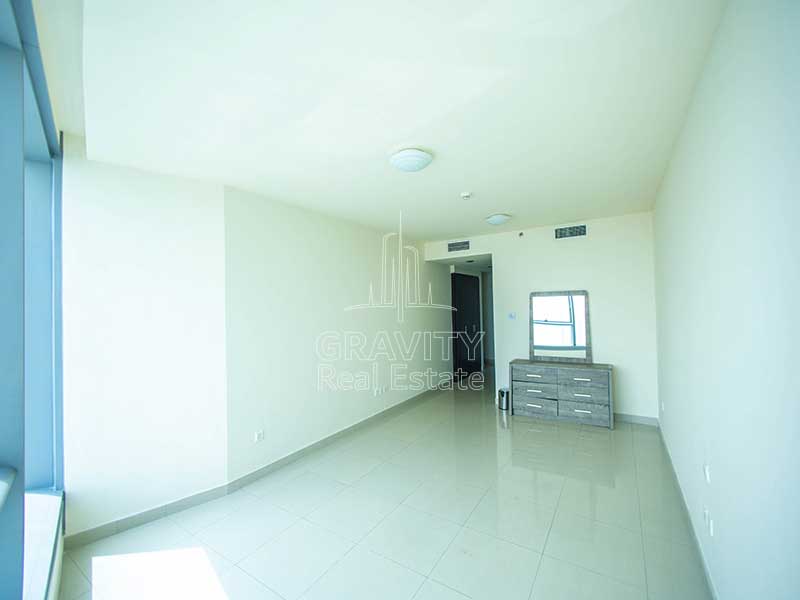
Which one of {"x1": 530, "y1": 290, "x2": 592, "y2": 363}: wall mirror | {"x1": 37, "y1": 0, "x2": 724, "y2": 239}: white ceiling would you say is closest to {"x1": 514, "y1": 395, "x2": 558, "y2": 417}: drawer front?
{"x1": 530, "y1": 290, "x2": 592, "y2": 363}: wall mirror

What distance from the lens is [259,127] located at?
6.70 feet

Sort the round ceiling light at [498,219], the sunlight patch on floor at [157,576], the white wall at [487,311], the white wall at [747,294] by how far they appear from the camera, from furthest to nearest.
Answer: the white wall at [487,311]
the round ceiling light at [498,219]
the sunlight patch on floor at [157,576]
the white wall at [747,294]

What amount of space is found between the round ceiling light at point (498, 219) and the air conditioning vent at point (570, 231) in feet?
3.04

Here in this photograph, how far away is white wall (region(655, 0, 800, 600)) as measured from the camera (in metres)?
0.91

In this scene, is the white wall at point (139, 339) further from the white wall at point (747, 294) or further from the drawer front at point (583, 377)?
the drawer front at point (583, 377)

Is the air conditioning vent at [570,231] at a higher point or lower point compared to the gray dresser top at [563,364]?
higher

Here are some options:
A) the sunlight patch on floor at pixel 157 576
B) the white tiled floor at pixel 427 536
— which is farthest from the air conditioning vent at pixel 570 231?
the sunlight patch on floor at pixel 157 576

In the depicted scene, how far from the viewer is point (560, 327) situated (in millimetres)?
4688

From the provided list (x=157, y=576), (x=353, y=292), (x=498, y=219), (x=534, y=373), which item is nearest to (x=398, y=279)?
(x=353, y=292)

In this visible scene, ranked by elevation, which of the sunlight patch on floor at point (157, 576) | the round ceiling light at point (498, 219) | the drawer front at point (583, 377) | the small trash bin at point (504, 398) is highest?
the round ceiling light at point (498, 219)

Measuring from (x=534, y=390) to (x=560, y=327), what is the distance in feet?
3.22

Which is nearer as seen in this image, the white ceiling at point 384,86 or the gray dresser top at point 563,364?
the white ceiling at point 384,86

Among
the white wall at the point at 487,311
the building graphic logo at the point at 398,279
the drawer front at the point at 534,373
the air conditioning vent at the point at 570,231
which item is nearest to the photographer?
the drawer front at the point at 534,373

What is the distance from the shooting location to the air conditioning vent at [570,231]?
A: 14.9 feet
